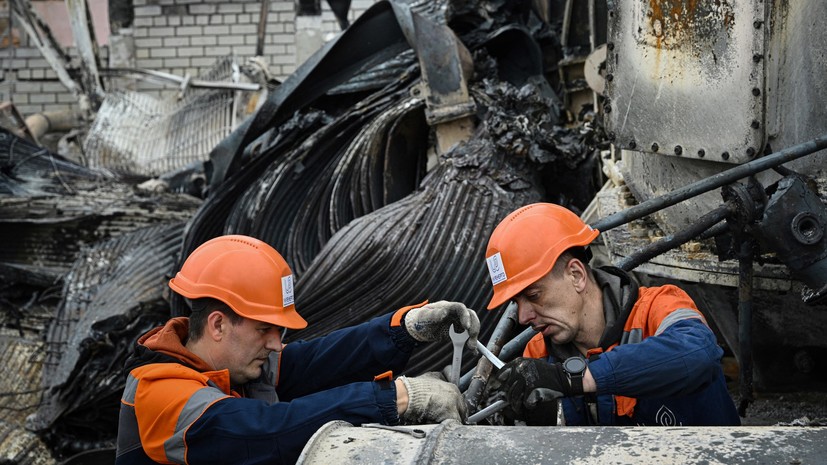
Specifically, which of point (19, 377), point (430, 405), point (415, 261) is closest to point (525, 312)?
point (430, 405)

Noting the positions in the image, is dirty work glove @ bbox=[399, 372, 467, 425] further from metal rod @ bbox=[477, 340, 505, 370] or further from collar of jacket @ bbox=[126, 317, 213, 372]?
collar of jacket @ bbox=[126, 317, 213, 372]

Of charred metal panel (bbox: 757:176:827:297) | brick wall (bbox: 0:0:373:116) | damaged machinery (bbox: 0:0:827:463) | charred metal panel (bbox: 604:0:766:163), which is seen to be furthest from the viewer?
brick wall (bbox: 0:0:373:116)

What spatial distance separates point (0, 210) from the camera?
7152 mm

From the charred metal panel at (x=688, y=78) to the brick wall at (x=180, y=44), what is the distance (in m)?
12.2

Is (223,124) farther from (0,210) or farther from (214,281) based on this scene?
(214,281)

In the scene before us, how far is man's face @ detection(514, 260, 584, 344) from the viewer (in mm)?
2789

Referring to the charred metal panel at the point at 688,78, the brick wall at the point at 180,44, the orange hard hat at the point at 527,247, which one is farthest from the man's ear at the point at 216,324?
the brick wall at the point at 180,44

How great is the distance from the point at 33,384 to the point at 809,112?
449cm

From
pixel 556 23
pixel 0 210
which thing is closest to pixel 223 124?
pixel 0 210

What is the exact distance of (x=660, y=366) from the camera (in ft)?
8.04

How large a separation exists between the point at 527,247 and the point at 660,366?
0.50m

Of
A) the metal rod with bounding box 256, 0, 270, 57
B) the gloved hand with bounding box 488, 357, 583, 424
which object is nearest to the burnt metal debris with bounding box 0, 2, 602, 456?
the gloved hand with bounding box 488, 357, 583, 424

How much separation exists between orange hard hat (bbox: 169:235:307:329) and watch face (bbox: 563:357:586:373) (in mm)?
765

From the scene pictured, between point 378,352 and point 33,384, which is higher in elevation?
point 378,352
